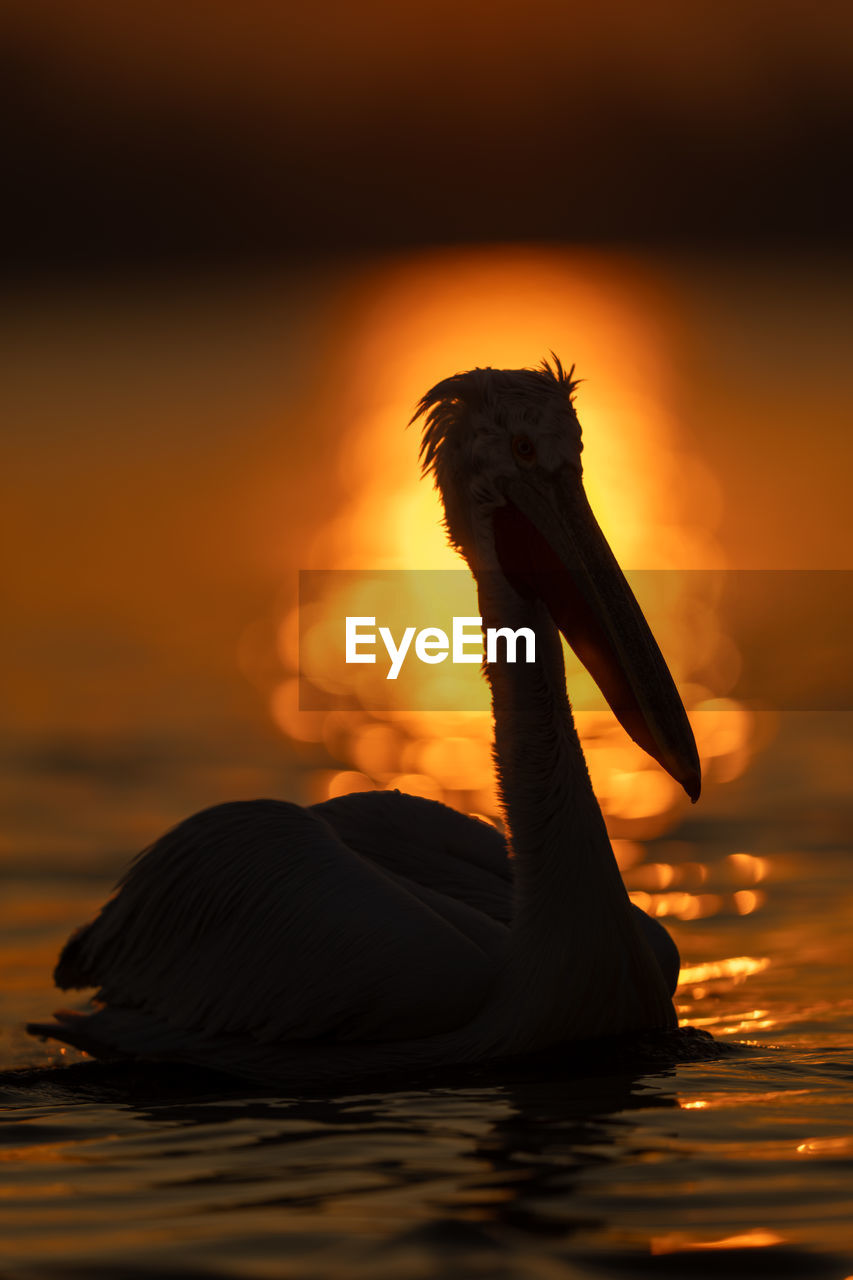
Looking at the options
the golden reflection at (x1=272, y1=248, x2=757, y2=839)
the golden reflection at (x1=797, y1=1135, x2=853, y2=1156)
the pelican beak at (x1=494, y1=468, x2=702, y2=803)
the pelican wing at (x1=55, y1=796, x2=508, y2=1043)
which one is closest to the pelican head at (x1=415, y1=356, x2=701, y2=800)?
the pelican beak at (x1=494, y1=468, x2=702, y2=803)

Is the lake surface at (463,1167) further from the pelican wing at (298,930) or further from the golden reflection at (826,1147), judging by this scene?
the pelican wing at (298,930)

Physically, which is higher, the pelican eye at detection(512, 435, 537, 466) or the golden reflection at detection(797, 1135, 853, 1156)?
the pelican eye at detection(512, 435, 537, 466)

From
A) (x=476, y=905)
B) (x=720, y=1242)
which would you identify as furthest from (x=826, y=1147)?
(x=476, y=905)

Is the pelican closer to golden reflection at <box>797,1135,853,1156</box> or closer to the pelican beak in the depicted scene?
the pelican beak

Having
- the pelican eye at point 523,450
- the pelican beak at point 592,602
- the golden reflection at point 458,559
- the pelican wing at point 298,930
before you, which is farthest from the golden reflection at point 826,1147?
the golden reflection at point 458,559

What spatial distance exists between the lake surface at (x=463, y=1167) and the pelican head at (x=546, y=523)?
33.4 inches

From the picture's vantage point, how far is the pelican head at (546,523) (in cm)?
536

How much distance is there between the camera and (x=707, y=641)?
12648mm

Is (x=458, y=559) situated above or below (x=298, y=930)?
above

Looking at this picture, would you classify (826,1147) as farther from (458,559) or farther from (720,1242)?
(458,559)

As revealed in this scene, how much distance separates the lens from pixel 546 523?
219 inches

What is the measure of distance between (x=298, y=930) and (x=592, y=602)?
1.13m

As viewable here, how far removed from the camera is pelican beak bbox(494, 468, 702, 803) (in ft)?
17.4

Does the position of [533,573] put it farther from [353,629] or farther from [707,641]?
[353,629]
